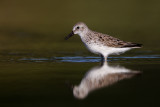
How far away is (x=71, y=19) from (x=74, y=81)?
17907mm

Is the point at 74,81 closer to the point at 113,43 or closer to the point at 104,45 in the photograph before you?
the point at 104,45

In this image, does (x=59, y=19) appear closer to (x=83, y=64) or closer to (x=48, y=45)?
(x=48, y=45)

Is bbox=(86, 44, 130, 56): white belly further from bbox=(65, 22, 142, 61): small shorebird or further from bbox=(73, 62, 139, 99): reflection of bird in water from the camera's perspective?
bbox=(73, 62, 139, 99): reflection of bird in water

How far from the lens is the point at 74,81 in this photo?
28.9 ft

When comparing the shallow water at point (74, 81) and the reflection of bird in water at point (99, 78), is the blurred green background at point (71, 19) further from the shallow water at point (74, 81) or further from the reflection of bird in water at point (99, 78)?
the reflection of bird in water at point (99, 78)

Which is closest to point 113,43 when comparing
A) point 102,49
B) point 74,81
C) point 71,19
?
point 102,49

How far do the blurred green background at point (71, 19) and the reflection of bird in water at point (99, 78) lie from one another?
808 cm

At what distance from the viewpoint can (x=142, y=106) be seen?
6.47 metres

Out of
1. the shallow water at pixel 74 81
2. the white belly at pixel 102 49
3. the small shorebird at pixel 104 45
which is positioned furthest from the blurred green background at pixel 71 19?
the shallow water at pixel 74 81

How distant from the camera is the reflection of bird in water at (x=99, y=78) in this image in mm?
7910

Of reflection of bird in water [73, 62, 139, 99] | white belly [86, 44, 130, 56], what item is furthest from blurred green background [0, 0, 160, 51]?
reflection of bird in water [73, 62, 139, 99]

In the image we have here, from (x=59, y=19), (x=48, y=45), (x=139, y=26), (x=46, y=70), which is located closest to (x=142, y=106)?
(x=46, y=70)

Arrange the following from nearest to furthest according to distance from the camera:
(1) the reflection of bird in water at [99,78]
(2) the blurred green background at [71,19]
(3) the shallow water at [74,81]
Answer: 1. (3) the shallow water at [74,81]
2. (1) the reflection of bird in water at [99,78]
3. (2) the blurred green background at [71,19]

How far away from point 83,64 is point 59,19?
51.4ft
